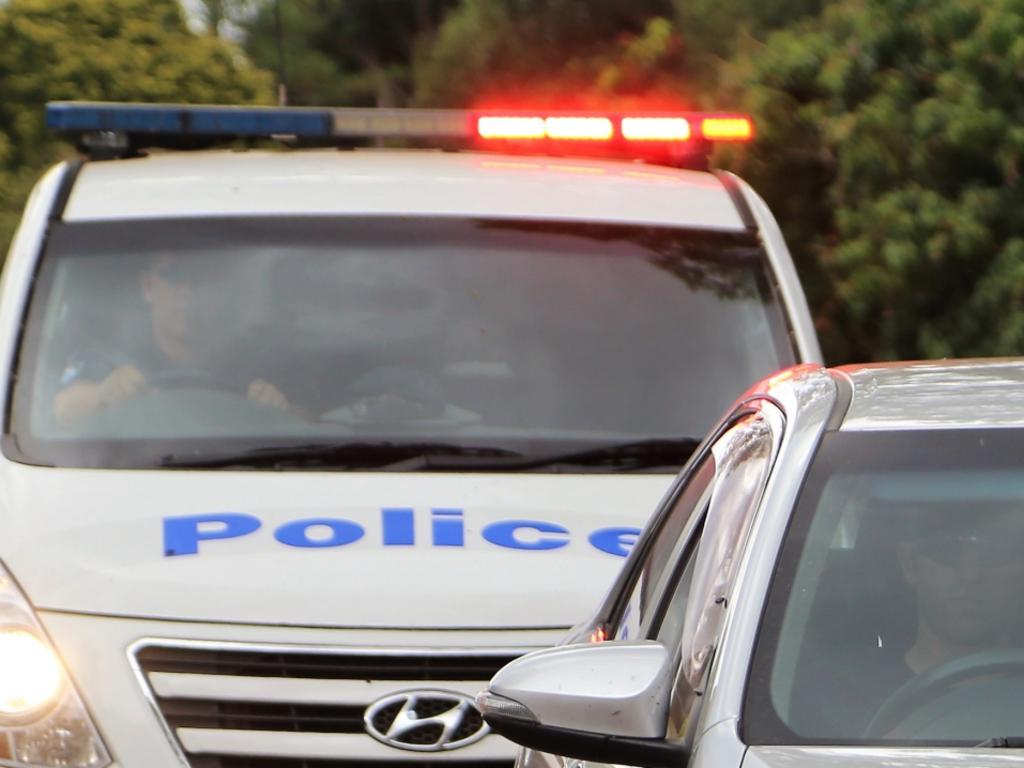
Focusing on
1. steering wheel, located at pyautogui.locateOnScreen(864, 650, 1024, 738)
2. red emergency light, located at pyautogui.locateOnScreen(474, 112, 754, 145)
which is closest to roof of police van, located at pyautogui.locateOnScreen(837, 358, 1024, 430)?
steering wheel, located at pyautogui.locateOnScreen(864, 650, 1024, 738)

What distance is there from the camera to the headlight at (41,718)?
13.2 feet

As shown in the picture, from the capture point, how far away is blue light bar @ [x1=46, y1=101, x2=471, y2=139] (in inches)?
235

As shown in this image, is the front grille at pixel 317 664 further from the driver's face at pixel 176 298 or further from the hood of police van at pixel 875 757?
the hood of police van at pixel 875 757

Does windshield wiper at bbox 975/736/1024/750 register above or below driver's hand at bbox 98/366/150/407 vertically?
above

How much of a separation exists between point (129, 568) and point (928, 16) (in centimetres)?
889

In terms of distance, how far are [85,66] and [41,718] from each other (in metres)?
27.8

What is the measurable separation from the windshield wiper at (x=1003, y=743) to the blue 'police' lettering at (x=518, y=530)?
185 centimetres

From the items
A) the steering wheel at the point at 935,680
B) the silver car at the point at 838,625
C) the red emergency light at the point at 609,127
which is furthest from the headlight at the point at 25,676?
the red emergency light at the point at 609,127

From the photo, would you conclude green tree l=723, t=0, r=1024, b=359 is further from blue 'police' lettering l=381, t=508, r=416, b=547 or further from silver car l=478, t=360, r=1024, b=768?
silver car l=478, t=360, r=1024, b=768

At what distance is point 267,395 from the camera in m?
4.92

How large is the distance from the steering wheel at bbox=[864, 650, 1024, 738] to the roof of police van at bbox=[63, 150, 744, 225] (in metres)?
2.78

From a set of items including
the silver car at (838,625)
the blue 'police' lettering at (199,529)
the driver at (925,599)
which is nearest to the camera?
the silver car at (838,625)

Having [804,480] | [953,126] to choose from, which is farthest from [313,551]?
[953,126]

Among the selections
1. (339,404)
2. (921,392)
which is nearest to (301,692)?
(339,404)
